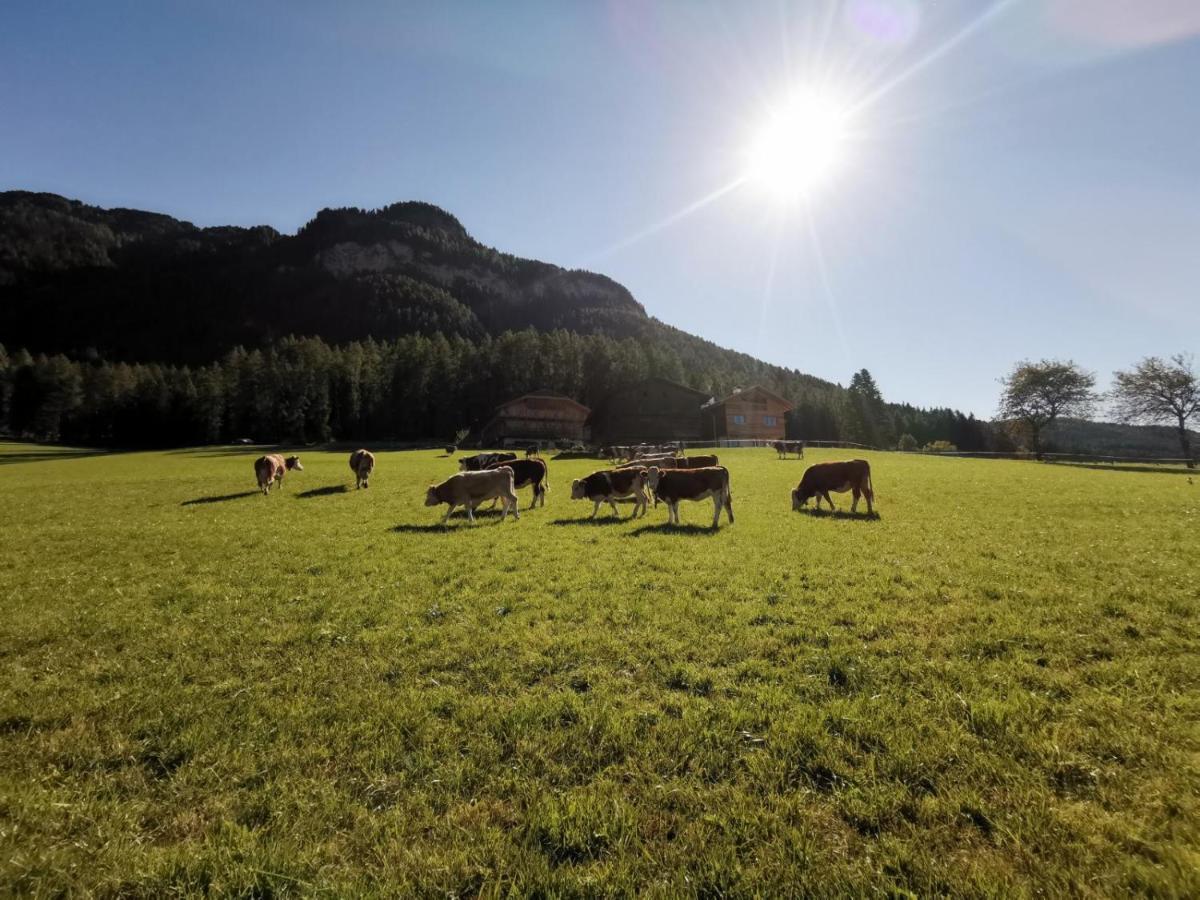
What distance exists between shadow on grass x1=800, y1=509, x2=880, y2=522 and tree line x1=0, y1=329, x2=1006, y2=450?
8334 cm

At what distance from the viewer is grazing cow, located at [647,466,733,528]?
14.6 m

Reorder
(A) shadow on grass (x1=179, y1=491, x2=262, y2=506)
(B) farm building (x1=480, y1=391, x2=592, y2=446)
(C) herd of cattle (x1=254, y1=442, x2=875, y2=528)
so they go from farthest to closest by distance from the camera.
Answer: (B) farm building (x1=480, y1=391, x2=592, y2=446)
(A) shadow on grass (x1=179, y1=491, x2=262, y2=506)
(C) herd of cattle (x1=254, y1=442, x2=875, y2=528)

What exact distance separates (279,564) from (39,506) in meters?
19.0

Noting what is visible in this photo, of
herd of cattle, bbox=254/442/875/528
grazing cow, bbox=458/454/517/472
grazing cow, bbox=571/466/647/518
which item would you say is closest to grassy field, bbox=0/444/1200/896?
herd of cattle, bbox=254/442/875/528

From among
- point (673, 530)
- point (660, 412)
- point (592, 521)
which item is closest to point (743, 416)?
point (660, 412)

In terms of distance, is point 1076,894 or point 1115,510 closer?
point 1076,894

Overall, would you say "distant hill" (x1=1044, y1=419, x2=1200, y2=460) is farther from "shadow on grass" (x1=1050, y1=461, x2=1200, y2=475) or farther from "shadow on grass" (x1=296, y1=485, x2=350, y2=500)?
"shadow on grass" (x1=296, y1=485, x2=350, y2=500)

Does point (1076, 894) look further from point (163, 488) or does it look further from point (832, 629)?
point (163, 488)

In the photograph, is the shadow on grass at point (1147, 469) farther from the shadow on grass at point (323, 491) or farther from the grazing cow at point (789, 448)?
the shadow on grass at point (323, 491)

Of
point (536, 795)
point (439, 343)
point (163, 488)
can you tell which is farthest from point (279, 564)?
point (439, 343)

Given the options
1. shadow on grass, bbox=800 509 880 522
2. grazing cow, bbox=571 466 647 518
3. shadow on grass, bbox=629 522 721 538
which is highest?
grazing cow, bbox=571 466 647 518

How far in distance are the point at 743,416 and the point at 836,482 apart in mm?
59468

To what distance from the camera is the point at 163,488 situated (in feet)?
84.2

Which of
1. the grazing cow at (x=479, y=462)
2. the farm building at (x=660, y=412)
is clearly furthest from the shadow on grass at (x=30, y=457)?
the farm building at (x=660, y=412)
